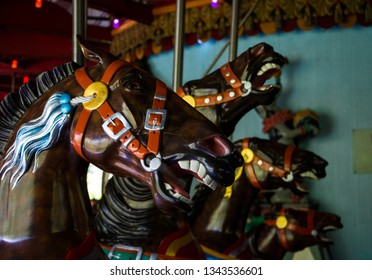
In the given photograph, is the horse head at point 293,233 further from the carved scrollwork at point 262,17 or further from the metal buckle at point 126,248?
the carved scrollwork at point 262,17

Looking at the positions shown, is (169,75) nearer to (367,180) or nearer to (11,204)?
(367,180)

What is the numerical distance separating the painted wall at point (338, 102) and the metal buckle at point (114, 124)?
3.65 m

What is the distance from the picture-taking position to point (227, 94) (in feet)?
7.68

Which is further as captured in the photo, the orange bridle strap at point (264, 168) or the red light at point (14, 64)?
the red light at point (14, 64)

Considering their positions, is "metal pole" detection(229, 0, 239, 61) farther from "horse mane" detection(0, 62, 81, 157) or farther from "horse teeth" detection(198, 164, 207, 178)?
"horse teeth" detection(198, 164, 207, 178)

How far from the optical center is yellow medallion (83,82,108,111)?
1.41 meters

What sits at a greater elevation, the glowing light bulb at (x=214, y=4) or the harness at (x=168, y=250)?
the glowing light bulb at (x=214, y=4)

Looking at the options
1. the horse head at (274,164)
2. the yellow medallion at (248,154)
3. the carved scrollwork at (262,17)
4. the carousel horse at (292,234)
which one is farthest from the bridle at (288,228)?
the carved scrollwork at (262,17)

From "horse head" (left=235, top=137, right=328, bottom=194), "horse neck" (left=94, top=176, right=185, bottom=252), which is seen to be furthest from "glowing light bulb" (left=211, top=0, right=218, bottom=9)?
"horse neck" (left=94, top=176, right=185, bottom=252)

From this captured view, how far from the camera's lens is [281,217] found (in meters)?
3.52

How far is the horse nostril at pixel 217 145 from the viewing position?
1335 mm

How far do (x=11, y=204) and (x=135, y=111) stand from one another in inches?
13.6

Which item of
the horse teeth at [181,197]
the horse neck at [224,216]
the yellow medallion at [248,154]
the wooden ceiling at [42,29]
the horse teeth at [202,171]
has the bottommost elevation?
the horse neck at [224,216]

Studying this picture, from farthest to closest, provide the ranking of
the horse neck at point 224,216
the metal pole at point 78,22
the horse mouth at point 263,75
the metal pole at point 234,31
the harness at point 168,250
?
the metal pole at point 234,31
the horse neck at point 224,216
the horse mouth at point 263,75
the harness at point 168,250
the metal pole at point 78,22
